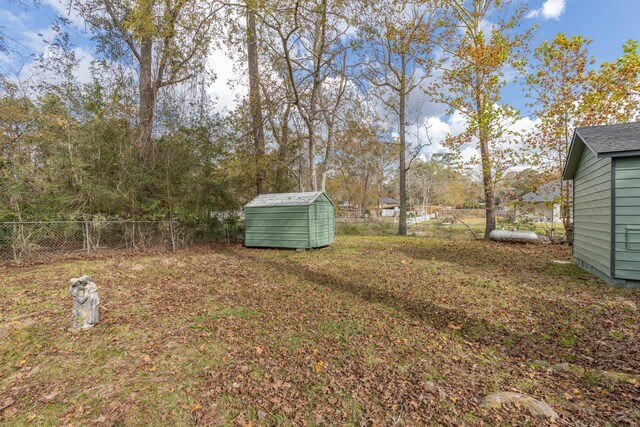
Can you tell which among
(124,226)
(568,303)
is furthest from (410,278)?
(124,226)

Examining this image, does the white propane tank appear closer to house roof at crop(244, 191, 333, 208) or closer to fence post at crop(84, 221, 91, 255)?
house roof at crop(244, 191, 333, 208)

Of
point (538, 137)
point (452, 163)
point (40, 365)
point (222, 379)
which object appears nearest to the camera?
point (222, 379)

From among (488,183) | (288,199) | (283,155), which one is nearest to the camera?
(288,199)

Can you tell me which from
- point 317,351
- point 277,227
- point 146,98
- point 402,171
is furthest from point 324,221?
point 146,98

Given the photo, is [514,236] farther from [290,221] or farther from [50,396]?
[50,396]

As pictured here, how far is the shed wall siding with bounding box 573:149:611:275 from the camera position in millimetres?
4930

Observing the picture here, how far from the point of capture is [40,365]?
8.52 feet

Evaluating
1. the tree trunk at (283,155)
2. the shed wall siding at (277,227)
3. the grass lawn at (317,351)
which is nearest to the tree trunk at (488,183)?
the grass lawn at (317,351)

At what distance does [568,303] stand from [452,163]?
8.25 m

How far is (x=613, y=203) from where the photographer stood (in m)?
4.71

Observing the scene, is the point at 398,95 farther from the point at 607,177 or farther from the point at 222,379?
the point at 222,379

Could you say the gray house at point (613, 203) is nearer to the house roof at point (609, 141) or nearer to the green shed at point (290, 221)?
the house roof at point (609, 141)

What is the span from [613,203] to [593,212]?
1012 mm

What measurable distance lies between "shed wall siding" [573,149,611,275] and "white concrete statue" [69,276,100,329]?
776 centimetres
